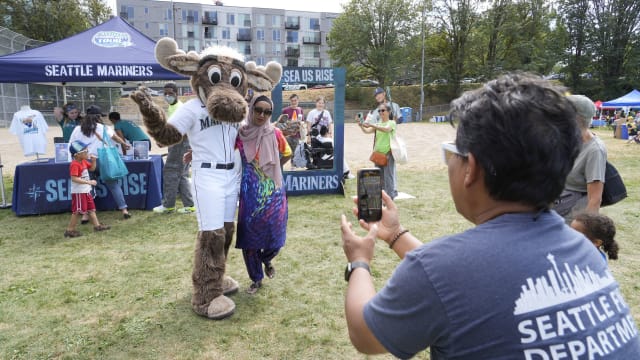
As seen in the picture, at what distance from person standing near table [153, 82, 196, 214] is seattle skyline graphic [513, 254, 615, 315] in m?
6.45

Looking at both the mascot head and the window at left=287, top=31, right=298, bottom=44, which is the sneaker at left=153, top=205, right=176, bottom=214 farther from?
the window at left=287, top=31, right=298, bottom=44

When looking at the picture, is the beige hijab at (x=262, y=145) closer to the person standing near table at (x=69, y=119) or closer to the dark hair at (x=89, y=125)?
the dark hair at (x=89, y=125)

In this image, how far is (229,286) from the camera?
4.03 m

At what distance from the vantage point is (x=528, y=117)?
3.52ft

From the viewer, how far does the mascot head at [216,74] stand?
11.1ft

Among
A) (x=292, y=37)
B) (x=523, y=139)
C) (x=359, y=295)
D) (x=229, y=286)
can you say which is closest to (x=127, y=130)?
(x=229, y=286)

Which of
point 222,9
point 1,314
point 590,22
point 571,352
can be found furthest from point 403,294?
point 222,9

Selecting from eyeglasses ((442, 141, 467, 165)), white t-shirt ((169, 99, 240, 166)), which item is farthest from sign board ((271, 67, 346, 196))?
eyeglasses ((442, 141, 467, 165))

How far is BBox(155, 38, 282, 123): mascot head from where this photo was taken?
3.38 m

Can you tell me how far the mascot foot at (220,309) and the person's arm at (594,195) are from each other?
287 cm

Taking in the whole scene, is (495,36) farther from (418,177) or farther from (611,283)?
(611,283)

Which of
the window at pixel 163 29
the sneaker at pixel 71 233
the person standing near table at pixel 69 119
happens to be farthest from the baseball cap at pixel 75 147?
the window at pixel 163 29

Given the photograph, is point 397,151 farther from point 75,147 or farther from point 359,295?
point 359,295

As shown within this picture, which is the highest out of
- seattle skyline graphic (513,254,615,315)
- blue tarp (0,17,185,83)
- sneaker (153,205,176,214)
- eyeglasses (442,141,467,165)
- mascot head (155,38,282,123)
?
blue tarp (0,17,185,83)
